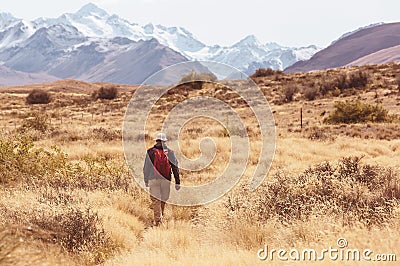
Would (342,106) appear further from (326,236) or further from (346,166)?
(326,236)

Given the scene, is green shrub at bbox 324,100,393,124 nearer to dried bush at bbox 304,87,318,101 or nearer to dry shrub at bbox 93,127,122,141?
dry shrub at bbox 93,127,122,141

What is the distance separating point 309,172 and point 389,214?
151 inches

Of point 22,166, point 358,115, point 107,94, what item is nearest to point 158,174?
point 22,166

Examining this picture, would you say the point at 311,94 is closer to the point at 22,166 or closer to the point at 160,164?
the point at 22,166

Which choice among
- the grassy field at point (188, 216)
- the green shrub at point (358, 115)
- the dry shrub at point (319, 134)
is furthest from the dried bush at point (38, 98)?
the grassy field at point (188, 216)

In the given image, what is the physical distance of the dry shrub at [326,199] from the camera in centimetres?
607

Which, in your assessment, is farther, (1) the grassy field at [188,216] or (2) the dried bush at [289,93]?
(2) the dried bush at [289,93]

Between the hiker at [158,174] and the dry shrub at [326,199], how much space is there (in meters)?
1.32

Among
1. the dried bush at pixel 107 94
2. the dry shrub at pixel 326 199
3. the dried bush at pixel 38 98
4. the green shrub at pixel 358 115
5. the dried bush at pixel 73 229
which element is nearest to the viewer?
the dried bush at pixel 73 229

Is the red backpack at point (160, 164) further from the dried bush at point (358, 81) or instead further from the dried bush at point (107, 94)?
the dried bush at point (107, 94)

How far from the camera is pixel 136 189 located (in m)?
9.48

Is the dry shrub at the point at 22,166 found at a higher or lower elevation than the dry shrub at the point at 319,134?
higher

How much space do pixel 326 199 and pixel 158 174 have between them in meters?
3.09

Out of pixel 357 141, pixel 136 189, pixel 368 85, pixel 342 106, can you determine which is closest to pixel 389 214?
pixel 136 189
